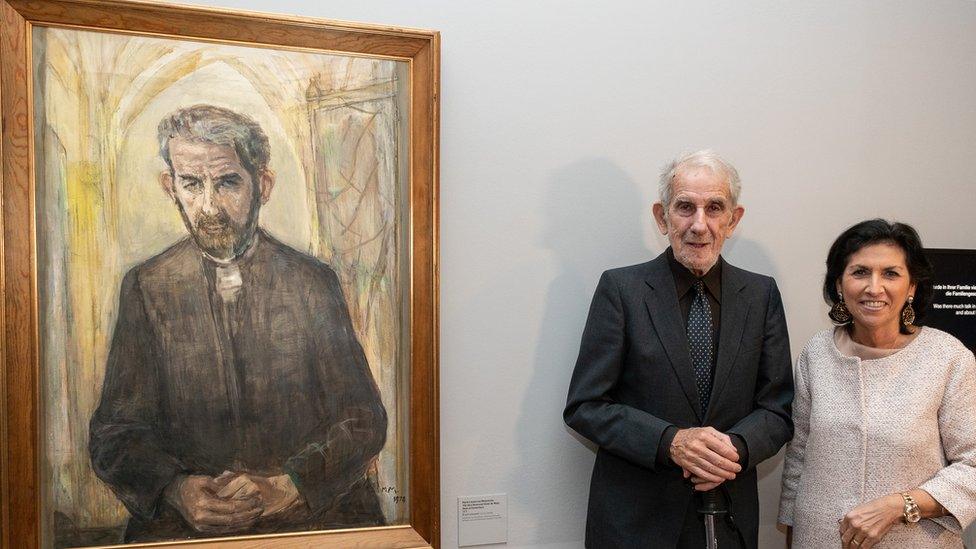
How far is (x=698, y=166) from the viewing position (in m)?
1.89

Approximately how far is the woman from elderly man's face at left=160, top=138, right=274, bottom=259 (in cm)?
148

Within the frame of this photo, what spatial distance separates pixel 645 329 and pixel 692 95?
0.80m

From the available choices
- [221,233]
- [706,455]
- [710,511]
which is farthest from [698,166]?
[221,233]

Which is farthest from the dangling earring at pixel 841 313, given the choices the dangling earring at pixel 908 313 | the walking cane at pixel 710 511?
the walking cane at pixel 710 511

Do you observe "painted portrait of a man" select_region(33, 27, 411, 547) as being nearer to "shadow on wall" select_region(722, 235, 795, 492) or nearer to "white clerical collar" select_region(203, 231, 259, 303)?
"white clerical collar" select_region(203, 231, 259, 303)

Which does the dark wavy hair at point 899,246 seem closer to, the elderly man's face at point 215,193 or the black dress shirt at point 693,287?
the black dress shirt at point 693,287

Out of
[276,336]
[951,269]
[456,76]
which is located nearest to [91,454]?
[276,336]

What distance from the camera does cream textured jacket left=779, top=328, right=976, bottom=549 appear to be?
69.8 inches

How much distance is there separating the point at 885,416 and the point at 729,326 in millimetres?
407

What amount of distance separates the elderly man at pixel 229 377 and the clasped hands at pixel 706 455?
75cm

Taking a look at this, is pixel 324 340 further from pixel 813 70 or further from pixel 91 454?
pixel 813 70

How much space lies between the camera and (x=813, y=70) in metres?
2.40

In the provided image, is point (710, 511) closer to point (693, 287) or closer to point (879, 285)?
point (693, 287)

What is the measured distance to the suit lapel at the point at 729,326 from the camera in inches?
74.1
